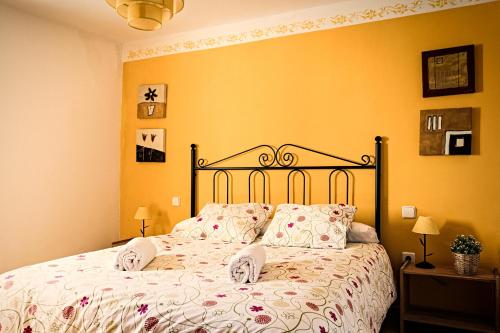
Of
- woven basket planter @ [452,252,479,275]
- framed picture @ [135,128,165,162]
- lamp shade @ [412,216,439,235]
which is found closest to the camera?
woven basket planter @ [452,252,479,275]

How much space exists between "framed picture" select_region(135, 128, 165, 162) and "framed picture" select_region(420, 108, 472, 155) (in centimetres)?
245

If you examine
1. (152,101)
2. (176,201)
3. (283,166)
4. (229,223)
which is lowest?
(229,223)

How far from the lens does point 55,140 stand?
360 cm

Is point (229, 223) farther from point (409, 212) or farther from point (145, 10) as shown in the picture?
point (145, 10)

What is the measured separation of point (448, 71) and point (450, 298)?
1.65 metres

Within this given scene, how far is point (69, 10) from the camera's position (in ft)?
11.1

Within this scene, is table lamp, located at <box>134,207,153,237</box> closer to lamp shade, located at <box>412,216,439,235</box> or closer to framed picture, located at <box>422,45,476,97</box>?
lamp shade, located at <box>412,216,439,235</box>

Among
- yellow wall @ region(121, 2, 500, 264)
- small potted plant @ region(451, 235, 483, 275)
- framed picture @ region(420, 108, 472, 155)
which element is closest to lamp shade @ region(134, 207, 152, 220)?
yellow wall @ region(121, 2, 500, 264)

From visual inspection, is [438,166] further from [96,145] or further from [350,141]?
[96,145]

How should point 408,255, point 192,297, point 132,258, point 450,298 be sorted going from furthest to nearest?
point 408,255 → point 450,298 → point 132,258 → point 192,297

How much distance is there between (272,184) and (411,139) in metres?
1.21

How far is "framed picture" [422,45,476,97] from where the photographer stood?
9.11 feet

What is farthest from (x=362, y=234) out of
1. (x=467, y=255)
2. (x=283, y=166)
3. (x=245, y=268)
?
(x=245, y=268)

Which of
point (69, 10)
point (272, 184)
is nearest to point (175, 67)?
point (69, 10)
